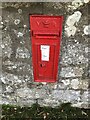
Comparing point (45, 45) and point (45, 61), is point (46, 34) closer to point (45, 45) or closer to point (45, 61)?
point (45, 45)

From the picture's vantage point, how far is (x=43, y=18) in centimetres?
315

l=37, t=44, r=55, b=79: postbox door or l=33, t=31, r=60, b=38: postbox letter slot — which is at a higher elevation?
l=33, t=31, r=60, b=38: postbox letter slot

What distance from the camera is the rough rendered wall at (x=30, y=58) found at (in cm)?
313

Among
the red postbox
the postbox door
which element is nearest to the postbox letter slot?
the red postbox

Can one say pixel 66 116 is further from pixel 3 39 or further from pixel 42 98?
pixel 3 39

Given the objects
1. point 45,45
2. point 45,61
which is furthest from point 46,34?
point 45,61

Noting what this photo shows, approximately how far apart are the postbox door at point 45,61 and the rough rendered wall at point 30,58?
0.09 meters

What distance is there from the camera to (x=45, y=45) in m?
3.29

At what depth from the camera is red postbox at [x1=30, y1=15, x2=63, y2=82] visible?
3.16 m

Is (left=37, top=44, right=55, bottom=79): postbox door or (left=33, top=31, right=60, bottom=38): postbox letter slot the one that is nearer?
(left=33, top=31, right=60, bottom=38): postbox letter slot

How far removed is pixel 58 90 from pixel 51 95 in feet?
0.32

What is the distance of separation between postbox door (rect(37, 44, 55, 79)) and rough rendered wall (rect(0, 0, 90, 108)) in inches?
3.5

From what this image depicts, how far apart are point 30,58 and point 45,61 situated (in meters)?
0.15

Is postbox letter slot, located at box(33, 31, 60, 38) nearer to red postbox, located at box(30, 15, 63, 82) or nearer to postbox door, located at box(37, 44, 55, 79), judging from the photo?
red postbox, located at box(30, 15, 63, 82)
